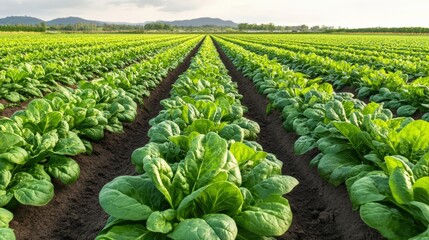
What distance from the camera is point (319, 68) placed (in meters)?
13.1

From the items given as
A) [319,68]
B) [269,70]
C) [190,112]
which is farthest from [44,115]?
[319,68]

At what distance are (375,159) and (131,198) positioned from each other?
2.27m

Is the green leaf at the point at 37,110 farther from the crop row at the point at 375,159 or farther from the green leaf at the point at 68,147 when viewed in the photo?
the crop row at the point at 375,159

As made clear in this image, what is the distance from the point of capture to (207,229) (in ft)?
6.95

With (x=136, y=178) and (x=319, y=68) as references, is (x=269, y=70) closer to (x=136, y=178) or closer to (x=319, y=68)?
(x=319, y=68)

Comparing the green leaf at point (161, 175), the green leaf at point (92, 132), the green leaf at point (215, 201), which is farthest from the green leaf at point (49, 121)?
the green leaf at point (215, 201)

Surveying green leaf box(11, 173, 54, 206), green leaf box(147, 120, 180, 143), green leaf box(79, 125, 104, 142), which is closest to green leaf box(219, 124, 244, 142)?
green leaf box(147, 120, 180, 143)

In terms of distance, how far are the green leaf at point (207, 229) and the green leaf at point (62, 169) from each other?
2.29 meters

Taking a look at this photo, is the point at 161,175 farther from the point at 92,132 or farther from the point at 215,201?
the point at 92,132

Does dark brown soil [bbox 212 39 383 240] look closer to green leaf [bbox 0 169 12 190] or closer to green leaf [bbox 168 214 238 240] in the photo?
green leaf [bbox 168 214 238 240]

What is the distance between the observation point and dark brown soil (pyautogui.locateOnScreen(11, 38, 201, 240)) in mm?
3572

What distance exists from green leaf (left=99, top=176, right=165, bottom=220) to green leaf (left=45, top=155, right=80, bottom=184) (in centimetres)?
168

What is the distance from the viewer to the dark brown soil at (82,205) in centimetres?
357

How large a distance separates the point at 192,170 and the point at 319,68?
37.3ft
